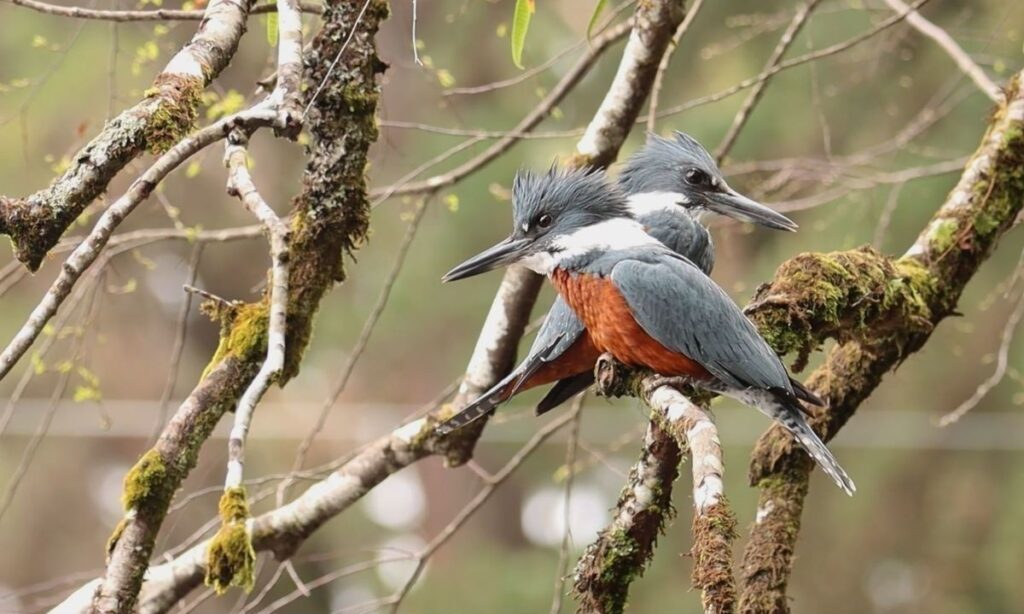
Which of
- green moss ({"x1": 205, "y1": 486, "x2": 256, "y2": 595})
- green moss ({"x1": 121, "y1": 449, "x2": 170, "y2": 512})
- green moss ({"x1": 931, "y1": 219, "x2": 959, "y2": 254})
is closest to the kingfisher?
green moss ({"x1": 931, "y1": 219, "x2": 959, "y2": 254})

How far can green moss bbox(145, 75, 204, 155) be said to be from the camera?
2.15m

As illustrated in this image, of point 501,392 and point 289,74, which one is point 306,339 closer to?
point 501,392

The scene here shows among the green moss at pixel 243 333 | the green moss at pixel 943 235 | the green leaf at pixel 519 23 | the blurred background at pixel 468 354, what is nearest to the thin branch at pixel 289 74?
the green leaf at pixel 519 23

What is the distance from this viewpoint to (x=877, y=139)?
8273 mm

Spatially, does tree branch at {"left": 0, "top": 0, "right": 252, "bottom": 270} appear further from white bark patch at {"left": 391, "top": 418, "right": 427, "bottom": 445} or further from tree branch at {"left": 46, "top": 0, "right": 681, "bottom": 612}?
white bark patch at {"left": 391, "top": 418, "right": 427, "bottom": 445}

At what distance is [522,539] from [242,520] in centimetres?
911

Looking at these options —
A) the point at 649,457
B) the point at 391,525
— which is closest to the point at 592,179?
the point at 649,457

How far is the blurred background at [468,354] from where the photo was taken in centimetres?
817

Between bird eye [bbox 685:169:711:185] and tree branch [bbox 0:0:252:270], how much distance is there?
6.93ft

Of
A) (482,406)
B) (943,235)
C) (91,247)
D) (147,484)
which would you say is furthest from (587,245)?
(91,247)

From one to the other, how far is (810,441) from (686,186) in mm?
1547

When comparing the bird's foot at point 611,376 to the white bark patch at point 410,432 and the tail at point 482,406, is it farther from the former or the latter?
the white bark patch at point 410,432

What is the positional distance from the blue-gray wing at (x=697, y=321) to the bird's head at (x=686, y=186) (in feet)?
3.14

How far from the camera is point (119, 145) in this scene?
6.82 ft
